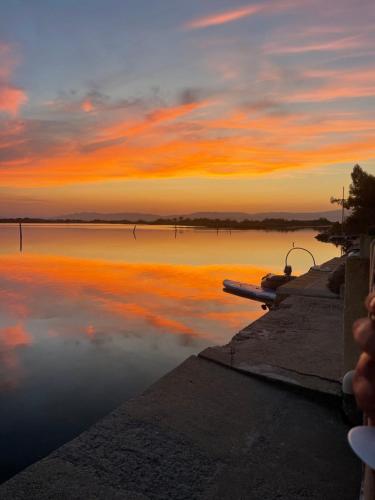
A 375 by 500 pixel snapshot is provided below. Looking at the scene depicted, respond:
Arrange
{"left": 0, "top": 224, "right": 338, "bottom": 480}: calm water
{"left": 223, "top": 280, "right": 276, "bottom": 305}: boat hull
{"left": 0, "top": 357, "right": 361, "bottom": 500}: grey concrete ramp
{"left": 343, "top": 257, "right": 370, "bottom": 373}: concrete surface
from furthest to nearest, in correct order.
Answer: {"left": 223, "top": 280, "right": 276, "bottom": 305}: boat hull → {"left": 0, "top": 224, "right": 338, "bottom": 480}: calm water → {"left": 343, "top": 257, "right": 370, "bottom": 373}: concrete surface → {"left": 0, "top": 357, "right": 361, "bottom": 500}: grey concrete ramp

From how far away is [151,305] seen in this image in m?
27.9

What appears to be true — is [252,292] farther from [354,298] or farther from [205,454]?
[205,454]

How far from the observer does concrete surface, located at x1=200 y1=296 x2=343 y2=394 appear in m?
6.83

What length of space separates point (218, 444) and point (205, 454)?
279mm

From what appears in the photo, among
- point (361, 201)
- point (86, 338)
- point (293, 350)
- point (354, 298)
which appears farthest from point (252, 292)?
point (361, 201)

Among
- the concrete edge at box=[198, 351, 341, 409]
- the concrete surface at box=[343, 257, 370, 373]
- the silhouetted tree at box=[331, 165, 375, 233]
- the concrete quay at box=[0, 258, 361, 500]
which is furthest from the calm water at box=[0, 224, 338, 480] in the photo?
the silhouetted tree at box=[331, 165, 375, 233]

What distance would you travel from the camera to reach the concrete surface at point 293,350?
683 cm

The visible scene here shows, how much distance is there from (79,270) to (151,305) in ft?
67.9

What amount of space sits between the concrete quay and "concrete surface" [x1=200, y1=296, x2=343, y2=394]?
4 centimetres

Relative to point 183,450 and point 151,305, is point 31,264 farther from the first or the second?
point 183,450

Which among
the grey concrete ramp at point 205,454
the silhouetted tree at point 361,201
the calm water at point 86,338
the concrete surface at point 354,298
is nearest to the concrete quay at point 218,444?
the grey concrete ramp at point 205,454

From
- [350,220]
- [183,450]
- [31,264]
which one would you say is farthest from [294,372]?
[350,220]

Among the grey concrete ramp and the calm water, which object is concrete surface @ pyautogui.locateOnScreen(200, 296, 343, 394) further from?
the calm water

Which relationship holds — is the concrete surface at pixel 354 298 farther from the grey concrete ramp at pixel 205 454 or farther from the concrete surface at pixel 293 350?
the concrete surface at pixel 293 350
